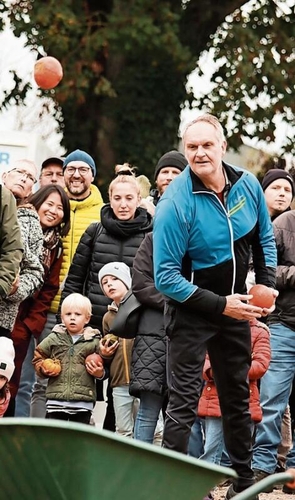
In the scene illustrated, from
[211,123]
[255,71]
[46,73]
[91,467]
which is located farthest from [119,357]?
[255,71]

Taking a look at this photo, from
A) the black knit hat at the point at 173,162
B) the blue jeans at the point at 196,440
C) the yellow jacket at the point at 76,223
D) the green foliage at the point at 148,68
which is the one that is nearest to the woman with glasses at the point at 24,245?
the yellow jacket at the point at 76,223

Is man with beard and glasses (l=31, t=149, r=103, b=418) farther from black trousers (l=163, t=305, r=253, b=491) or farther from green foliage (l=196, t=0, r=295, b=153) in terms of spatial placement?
green foliage (l=196, t=0, r=295, b=153)

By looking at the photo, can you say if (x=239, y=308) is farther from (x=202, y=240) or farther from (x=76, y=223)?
(x=76, y=223)

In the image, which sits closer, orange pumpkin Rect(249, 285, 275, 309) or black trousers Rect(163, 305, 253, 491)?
black trousers Rect(163, 305, 253, 491)

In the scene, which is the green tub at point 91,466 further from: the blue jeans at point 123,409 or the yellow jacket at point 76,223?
the yellow jacket at point 76,223

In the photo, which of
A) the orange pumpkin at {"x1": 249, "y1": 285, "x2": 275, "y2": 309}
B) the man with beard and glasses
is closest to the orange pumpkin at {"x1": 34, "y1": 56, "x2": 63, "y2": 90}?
the man with beard and glasses

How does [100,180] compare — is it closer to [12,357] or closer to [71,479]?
[12,357]

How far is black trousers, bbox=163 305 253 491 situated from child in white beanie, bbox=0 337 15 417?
1.59 metres

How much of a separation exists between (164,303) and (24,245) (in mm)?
1413

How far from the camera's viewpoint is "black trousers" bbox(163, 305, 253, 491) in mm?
6590

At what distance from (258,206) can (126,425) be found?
217 centimetres

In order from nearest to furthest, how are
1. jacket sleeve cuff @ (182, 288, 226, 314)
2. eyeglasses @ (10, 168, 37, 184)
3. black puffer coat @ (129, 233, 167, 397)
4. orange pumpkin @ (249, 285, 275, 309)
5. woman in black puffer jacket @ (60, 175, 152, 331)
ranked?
jacket sleeve cuff @ (182, 288, 226, 314) → orange pumpkin @ (249, 285, 275, 309) → black puffer coat @ (129, 233, 167, 397) → woman in black puffer jacket @ (60, 175, 152, 331) → eyeglasses @ (10, 168, 37, 184)

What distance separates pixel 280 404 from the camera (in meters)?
8.21

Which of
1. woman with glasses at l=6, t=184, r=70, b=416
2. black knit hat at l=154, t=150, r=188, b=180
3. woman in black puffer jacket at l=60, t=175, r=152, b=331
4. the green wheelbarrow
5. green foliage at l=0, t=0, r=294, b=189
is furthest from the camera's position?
green foliage at l=0, t=0, r=294, b=189
